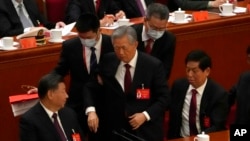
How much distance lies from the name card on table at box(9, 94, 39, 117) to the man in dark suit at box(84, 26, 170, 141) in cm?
48

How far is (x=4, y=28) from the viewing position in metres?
6.12

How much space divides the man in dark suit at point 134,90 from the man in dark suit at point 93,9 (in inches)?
68.5

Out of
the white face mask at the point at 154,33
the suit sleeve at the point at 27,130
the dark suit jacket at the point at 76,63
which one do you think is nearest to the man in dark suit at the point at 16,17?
the dark suit jacket at the point at 76,63

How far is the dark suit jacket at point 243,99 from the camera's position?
476 centimetres

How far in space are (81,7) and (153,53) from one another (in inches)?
65.8

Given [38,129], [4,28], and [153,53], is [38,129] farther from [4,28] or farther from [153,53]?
[4,28]

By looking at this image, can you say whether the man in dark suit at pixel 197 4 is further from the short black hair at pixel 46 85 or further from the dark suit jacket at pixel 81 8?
the short black hair at pixel 46 85

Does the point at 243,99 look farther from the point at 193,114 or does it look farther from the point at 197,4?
the point at 197,4

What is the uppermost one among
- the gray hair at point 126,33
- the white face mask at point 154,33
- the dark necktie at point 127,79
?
the gray hair at point 126,33

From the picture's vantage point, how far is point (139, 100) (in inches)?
177

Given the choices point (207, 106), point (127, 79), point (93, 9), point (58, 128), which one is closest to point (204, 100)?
point (207, 106)

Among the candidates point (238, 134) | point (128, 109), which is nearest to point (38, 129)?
point (128, 109)

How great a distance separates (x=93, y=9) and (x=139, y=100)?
7.40ft

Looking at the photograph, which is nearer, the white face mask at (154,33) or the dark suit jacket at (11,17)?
the white face mask at (154,33)
